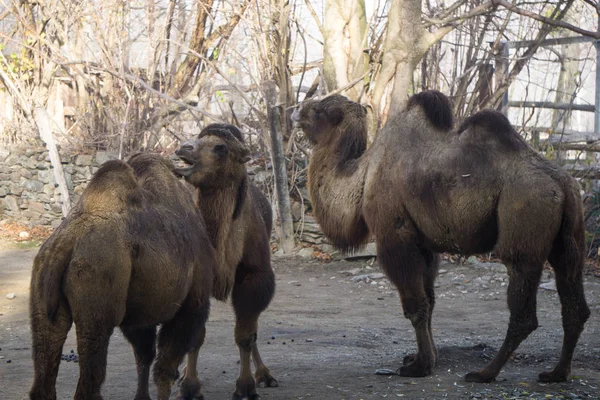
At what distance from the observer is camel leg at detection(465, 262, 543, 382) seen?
587 cm

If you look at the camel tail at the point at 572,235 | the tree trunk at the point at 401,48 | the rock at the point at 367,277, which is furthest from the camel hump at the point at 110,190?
the tree trunk at the point at 401,48

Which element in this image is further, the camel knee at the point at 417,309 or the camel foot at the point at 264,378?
the camel knee at the point at 417,309

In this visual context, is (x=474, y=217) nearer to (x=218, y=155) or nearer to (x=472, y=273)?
(x=218, y=155)

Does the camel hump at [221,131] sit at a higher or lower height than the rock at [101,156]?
higher

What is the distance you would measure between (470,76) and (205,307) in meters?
11.0

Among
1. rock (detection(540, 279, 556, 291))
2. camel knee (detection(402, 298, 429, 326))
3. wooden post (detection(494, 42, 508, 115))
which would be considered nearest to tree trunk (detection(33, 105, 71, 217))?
wooden post (detection(494, 42, 508, 115))

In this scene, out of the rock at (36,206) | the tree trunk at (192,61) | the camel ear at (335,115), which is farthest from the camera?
the tree trunk at (192,61)

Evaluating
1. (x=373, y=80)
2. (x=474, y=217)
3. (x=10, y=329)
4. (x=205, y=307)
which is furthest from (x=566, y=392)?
(x=373, y=80)

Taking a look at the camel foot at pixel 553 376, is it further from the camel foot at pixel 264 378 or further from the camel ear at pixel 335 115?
the camel ear at pixel 335 115

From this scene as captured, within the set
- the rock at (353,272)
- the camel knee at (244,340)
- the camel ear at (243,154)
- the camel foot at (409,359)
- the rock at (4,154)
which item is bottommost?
the rock at (353,272)

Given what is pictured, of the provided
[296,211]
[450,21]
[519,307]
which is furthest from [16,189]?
[519,307]

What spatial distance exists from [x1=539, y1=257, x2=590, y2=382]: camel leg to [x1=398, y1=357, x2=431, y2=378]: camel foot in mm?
859

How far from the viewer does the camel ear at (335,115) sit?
23.6ft

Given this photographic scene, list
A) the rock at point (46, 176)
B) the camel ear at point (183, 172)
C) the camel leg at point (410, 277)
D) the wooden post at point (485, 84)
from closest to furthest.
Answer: the camel ear at point (183, 172) < the camel leg at point (410, 277) < the wooden post at point (485, 84) < the rock at point (46, 176)
